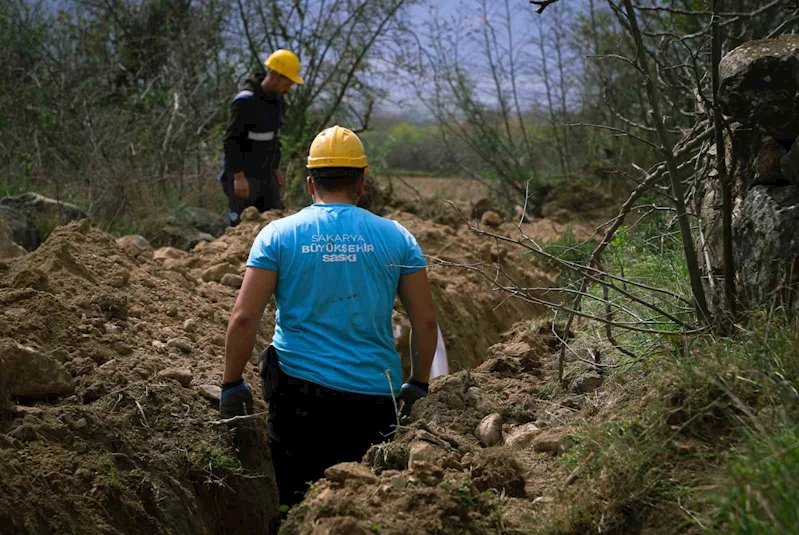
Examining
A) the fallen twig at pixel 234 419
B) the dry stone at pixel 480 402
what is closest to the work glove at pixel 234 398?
the fallen twig at pixel 234 419

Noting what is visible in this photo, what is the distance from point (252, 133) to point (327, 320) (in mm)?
4802

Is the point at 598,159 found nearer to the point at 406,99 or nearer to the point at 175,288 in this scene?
the point at 406,99

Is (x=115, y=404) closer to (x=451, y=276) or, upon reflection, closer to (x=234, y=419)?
(x=234, y=419)

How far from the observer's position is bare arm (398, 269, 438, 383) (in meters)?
3.79

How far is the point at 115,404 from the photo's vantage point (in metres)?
4.06

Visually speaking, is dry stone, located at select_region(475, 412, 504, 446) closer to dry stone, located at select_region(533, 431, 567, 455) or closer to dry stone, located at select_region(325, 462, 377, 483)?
dry stone, located at select_region(533, 431, 567, 455)

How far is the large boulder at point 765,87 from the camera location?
343 centimetres

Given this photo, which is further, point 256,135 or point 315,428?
point 256,135

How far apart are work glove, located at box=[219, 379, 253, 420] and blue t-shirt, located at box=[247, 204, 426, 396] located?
0.28 metres

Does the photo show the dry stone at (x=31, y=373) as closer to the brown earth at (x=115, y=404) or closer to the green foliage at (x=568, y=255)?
the brown earth at (x=115, y=404)

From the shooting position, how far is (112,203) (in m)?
9.52

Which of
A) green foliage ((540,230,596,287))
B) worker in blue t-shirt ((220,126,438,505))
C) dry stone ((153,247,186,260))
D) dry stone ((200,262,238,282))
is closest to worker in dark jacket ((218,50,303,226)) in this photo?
dry stone ((153,247,186,260))

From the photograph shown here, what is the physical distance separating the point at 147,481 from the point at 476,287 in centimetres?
463

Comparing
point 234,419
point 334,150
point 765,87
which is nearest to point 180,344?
point 234,419
